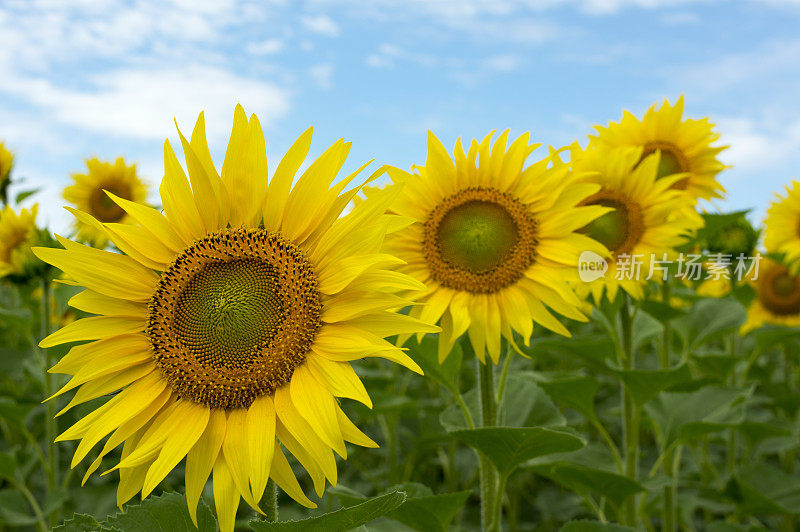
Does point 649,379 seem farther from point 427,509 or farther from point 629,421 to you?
point 427,509

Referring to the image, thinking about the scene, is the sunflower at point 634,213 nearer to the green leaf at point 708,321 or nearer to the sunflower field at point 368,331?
the sunflower field at point 368,331

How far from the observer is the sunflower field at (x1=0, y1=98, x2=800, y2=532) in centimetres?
126

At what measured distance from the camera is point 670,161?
3.27 m

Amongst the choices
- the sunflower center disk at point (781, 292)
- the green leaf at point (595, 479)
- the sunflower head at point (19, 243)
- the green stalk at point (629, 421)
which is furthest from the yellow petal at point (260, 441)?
the sunflower center disk at point (781, 292)

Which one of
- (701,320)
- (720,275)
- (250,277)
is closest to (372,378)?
(701,320)

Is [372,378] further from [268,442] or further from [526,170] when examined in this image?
[268,442]

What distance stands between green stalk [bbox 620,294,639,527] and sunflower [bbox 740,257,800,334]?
299 cm

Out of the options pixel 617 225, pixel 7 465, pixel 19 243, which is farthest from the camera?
pixel 19 243

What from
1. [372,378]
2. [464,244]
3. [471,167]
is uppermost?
[471,167]

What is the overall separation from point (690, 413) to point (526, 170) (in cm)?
134

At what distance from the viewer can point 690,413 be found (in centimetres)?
275

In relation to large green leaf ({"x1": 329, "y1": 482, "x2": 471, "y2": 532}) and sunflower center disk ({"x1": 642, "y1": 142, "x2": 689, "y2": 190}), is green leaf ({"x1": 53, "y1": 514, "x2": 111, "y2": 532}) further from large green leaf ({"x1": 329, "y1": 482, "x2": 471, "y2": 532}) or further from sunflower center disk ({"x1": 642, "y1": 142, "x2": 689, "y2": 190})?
sunflower center disk ({"x1": 642, "y1": 142, "x2": 689, "y2": 190})

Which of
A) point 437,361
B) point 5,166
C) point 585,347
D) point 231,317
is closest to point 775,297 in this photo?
point 585,347

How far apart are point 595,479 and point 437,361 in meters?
0.69
